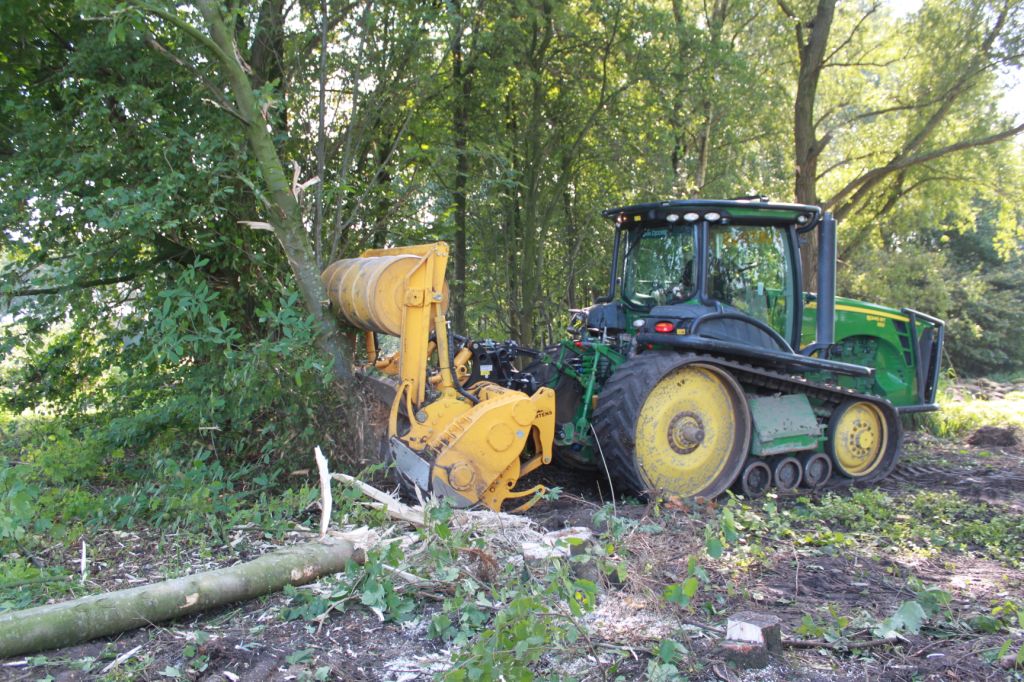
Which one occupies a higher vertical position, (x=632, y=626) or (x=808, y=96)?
(x=808, y=96)

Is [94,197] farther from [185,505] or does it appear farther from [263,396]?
[185,505]

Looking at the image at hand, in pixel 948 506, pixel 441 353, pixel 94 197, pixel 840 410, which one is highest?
pixel 94 197

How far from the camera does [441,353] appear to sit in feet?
18.5

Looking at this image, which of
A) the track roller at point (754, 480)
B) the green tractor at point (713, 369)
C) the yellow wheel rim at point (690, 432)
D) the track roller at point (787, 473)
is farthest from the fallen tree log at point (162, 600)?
the track roller at point (787, 473)

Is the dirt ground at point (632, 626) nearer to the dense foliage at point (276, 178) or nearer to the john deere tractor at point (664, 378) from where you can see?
the john deere tractor at point (664, 378)

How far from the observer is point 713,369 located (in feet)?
20.8

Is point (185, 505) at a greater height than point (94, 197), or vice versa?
point (94, 197)

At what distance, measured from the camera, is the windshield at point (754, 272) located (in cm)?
660

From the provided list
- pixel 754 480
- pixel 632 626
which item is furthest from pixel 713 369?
pixel 632 626

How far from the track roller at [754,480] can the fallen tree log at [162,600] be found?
11.9ft

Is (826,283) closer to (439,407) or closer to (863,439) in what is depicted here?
(863,439)

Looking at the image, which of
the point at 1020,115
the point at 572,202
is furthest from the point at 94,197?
the point at 1020,115

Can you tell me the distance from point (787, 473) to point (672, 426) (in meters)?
1.47

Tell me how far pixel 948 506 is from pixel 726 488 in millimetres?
1625
